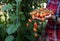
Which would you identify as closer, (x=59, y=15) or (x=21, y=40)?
(x=59, y=15)

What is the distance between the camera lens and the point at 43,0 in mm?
2795

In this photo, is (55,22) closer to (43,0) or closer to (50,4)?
(50,4)

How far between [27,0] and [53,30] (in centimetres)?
58

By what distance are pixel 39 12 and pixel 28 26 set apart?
298mm

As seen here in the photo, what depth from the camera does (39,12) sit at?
1646 millimetres

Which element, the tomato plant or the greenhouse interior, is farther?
the tomato plant

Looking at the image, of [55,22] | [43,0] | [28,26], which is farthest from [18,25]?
[43,0]

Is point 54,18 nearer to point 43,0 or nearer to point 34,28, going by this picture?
point 34,28

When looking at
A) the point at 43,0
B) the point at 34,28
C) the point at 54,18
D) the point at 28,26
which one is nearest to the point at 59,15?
the point at 54,18

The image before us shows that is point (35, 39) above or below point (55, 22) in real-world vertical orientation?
below

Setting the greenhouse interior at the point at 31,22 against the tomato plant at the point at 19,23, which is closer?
the greenhouse interior at the point at 31,22

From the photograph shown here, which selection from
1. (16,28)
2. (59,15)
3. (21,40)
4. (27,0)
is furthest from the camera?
(27,0)

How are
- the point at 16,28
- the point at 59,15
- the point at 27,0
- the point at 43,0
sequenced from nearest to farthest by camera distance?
1. the point at 59,15
2. the point at 16,28
3. the point at 27,0
4. the point at 43,0

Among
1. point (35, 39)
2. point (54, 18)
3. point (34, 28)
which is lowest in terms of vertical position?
point (35, 39)
